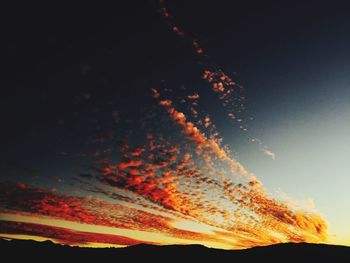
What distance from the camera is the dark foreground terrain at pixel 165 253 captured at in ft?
199

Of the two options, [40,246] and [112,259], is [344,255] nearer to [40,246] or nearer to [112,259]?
[112,259]

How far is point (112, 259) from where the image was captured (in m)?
68.4

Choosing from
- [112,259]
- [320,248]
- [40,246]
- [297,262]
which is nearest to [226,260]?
[297,262]

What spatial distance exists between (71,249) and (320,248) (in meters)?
62.4

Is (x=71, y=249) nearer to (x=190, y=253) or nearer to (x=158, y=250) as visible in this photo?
(x=158, y=250)

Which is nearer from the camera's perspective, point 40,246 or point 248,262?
point 248,262

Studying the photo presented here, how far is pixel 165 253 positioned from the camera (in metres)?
72.9

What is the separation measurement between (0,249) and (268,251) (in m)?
62.9

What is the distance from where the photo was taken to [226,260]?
6594 cm

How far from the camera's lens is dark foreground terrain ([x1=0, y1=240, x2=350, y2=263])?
60.6 metres

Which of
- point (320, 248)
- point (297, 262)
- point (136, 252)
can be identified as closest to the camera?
point (297, 262)

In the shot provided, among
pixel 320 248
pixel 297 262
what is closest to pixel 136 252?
pixel 297 262

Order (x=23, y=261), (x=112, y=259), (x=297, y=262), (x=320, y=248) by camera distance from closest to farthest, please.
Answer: (x=297, y=262) < (x=23, y=261) < (x=320, y=248) < (x=112, y=259)

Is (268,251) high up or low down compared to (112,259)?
up
